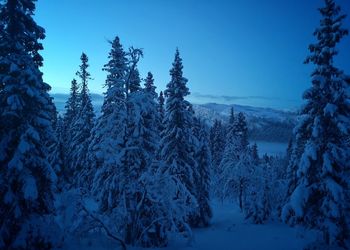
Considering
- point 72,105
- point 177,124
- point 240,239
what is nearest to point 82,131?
point 72,105

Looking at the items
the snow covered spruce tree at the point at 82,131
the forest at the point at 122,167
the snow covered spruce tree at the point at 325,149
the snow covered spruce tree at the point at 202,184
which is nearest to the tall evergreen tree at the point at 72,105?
the snow covered spruce tree at the point at 82,131

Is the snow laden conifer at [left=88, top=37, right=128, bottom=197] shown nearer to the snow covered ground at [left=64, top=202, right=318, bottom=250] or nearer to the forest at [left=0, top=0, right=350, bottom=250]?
the forest at [left=0, top=0, right=350, bottom=250]

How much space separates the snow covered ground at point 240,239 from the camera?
1486cm

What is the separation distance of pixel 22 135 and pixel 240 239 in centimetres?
2215

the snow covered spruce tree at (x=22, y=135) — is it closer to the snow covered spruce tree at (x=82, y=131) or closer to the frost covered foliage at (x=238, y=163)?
the snow covered spruce tree at (x=82, y=131)

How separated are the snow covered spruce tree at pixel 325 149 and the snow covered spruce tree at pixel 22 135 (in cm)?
1315

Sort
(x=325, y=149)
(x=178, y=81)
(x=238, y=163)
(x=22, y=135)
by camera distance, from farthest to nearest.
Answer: (x=238, y=163) → (x=178, y=81) → (x=325, y=149) → (x=22, y=135)

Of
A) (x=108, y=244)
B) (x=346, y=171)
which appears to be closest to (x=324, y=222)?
(x=346, y=171)

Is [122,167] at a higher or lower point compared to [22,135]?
lower

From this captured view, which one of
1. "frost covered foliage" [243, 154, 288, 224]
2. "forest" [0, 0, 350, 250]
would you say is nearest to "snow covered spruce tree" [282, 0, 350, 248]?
"forest" [0, 0, 350, 250]

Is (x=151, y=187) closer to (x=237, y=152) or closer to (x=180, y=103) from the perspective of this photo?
(x=180, y=103)

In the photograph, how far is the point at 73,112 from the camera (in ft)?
145

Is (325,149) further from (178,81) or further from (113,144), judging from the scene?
(178,81)

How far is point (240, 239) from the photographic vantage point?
27.8 meters
